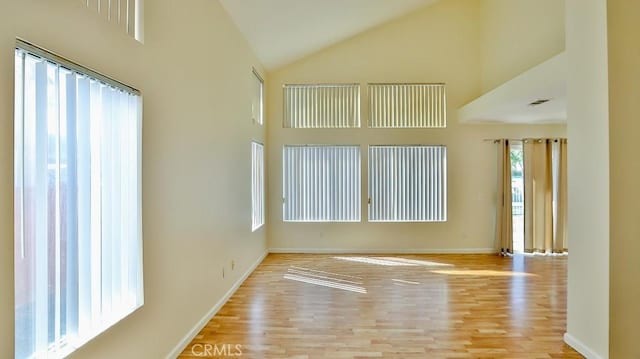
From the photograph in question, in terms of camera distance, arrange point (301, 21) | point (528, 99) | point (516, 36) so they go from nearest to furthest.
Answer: point (528, 99)
point (301, 21)
point (516, 36)

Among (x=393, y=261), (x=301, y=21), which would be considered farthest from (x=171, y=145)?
(x=393, y=261)

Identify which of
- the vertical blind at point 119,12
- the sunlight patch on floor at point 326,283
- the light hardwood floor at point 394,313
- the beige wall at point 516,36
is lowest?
the light hardwood floor at point 394,313

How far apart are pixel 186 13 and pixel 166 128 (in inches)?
42.0

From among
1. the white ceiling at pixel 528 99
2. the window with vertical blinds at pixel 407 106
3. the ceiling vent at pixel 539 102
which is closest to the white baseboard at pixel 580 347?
the white ceiling at pixel 528 99

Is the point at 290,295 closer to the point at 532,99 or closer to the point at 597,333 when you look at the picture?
the point at 597,333

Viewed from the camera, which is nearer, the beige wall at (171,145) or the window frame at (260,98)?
the beige wall at (171,145)

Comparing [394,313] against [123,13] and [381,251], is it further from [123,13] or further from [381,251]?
[123,13]

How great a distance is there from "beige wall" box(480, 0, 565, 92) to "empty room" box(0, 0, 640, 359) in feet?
0.13

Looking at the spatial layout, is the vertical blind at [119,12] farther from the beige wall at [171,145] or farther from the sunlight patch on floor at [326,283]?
the sunlight patch on floor at [326,283]

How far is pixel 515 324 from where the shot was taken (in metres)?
3.44

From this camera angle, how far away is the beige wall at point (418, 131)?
6.67 metres

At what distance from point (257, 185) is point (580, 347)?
4569mm

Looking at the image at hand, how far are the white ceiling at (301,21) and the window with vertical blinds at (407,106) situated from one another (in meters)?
1.23

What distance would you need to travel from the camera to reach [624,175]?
253 cm
